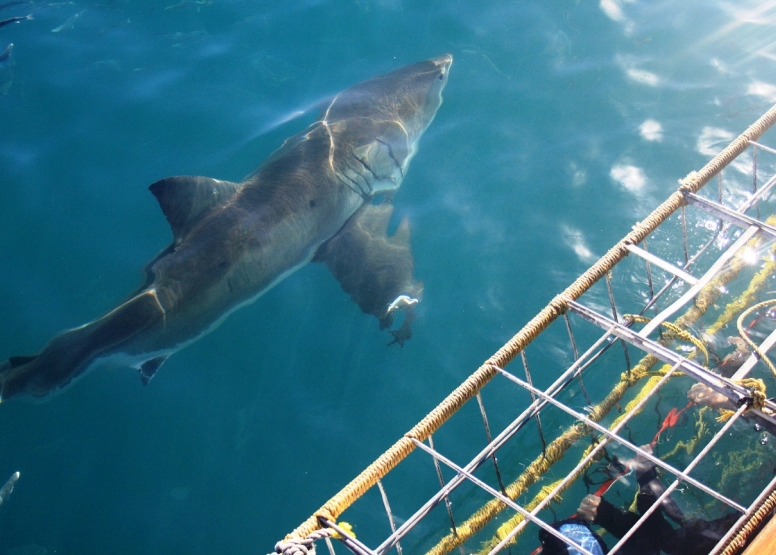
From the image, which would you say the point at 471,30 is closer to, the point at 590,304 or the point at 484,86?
the point at 484,86

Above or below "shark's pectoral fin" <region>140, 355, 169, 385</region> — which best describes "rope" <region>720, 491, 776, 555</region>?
above

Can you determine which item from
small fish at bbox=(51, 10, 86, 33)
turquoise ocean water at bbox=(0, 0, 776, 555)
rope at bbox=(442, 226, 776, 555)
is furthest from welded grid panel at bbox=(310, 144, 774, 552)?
small fish at bbox=(51, 10, 86, 33)

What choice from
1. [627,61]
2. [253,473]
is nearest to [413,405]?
[253,473]

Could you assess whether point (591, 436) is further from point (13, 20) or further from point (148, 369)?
point (13, 20)

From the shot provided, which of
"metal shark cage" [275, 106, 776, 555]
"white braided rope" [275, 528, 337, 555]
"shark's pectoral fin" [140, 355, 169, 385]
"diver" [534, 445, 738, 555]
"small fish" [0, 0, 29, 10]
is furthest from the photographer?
"small fish" [0, 0, 29, 10]

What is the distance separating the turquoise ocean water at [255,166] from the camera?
A: 5566 mm

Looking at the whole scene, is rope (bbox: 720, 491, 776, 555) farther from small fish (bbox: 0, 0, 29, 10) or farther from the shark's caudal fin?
small fish (bbox: 0, 0, 29, 10)

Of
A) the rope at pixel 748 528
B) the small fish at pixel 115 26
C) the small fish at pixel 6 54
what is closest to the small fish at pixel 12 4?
the small fish at pixel 6 54

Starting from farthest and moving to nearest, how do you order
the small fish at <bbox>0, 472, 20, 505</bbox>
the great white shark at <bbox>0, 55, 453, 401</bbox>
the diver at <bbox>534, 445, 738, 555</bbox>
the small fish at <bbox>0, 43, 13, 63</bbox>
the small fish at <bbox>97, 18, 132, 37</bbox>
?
the small fish at <bbox>97, 18, 132, 37</bbox> < the small fish at <bbox>0, 43, 13, 63</bbox> < the great white shark at <bbox>0, 55, 453, 401</bbox> < the small fish at <bbox>0, 472, 20, 505</bbox> < the diver at <bbox>534, 445, 738, 555</bbox>

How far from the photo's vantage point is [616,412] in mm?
5457

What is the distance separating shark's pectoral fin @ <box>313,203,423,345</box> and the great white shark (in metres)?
0.01

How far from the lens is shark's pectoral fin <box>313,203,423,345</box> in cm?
626

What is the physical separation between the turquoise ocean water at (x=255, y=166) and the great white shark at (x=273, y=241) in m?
0.26

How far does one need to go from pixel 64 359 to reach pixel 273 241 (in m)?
2.20
